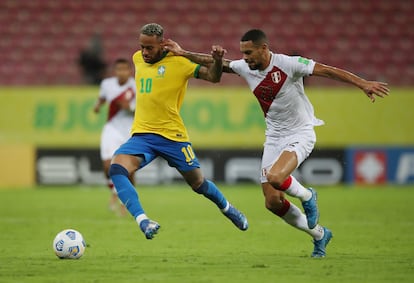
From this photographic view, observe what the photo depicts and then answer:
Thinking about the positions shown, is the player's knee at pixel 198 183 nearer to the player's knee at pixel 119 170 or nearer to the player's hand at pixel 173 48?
the player's knee at pixel 119 170

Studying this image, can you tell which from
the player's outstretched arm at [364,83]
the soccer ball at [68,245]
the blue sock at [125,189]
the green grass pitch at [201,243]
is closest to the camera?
the green grass pitch at [201,243]

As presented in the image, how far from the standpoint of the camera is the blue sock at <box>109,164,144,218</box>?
319 inches

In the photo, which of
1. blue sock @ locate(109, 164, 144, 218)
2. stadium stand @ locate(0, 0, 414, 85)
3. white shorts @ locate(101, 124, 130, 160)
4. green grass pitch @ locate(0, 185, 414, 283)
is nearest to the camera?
green grass pitch @ locate(0, 185, 414, 283)

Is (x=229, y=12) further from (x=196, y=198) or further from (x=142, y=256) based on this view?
(x=142, y=256)

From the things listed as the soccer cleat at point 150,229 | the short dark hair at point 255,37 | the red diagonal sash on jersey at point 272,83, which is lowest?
the soccer cleat at point 150,229

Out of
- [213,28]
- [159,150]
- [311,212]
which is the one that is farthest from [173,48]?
[213,28]

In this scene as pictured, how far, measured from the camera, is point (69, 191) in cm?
1764

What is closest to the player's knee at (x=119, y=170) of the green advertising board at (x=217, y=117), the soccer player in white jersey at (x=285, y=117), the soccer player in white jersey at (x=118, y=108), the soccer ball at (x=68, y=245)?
the soccer ball at (x=68, y=245)

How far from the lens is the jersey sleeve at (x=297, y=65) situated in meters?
8.12

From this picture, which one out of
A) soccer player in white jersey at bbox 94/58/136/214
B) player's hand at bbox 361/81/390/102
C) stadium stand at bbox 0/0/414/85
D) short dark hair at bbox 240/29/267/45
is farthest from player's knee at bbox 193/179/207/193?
stadium stand at bbox 0/0/414/85

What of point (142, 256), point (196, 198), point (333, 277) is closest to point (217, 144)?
point (196, 198)

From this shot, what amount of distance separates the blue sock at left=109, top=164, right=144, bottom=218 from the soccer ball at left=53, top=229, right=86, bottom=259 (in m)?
0.55

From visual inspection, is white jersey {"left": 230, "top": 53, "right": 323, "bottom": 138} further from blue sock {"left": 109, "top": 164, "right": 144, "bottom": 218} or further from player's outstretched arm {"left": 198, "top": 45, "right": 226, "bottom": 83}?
blue sock {"left": 109, "top": 164, "right": 144, "bottom": 218}

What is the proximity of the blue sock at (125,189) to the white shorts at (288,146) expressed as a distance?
1.26 meters
